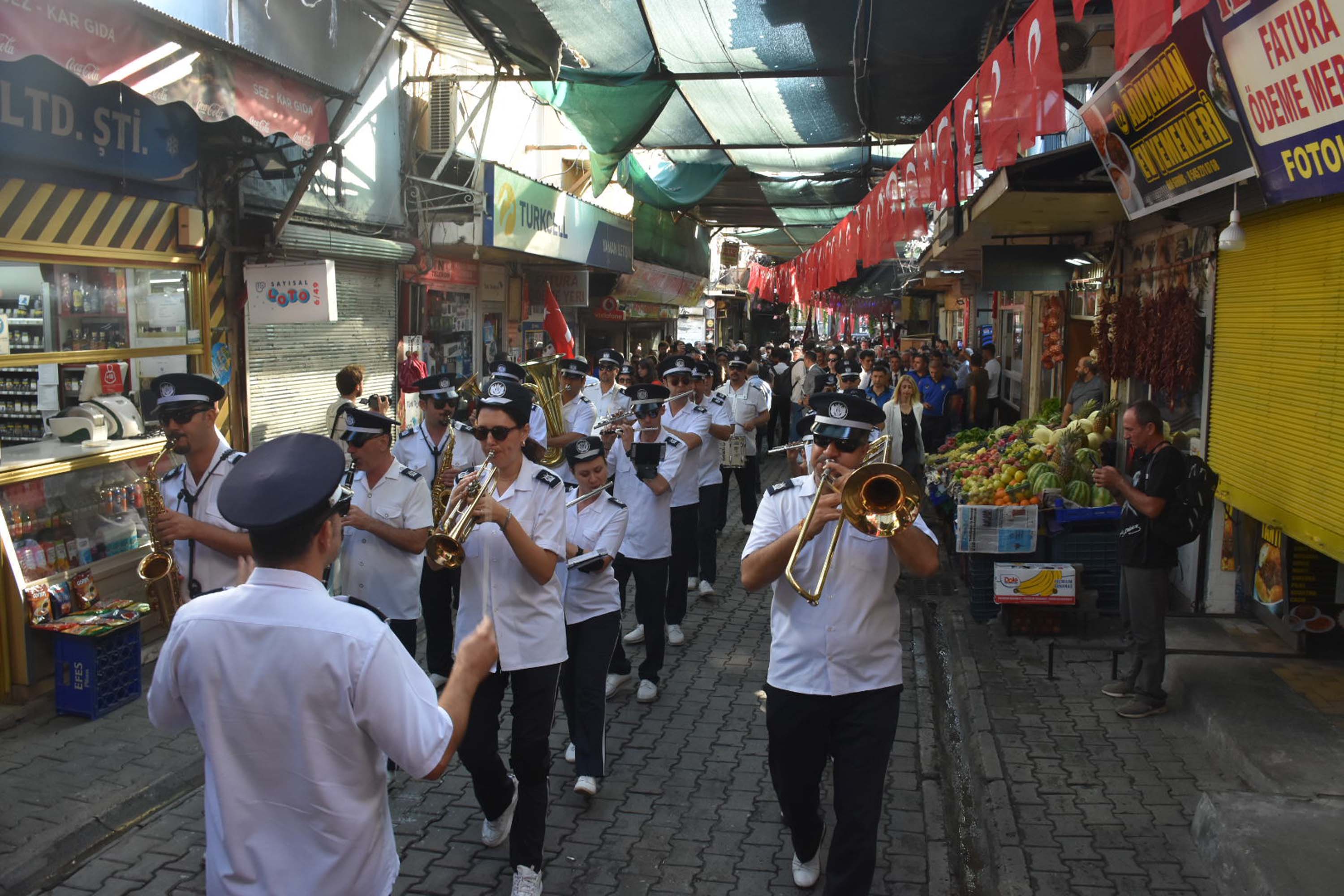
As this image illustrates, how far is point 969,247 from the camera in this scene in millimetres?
13820

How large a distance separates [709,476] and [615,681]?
265cm

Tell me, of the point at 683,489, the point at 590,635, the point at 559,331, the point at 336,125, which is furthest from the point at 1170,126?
the point at 559,331

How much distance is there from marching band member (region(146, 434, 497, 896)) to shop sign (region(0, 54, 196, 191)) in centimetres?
444

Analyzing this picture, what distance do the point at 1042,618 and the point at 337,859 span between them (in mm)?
6673

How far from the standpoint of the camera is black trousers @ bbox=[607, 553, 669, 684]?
6.85 metres

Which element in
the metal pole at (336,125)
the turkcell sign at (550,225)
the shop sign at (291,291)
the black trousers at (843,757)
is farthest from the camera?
the turkcell sign at (550,225)

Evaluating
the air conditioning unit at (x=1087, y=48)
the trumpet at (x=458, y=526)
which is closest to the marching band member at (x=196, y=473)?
the trumpet at (x=458, y=526)

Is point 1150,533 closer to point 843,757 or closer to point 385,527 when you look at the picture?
point 843,757

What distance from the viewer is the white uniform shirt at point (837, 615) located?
3.97 metres

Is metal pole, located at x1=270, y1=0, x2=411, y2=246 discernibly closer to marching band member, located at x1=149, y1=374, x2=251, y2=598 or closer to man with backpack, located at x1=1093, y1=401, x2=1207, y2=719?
marching band member, located at x1=149, y1=374, x2=251, y2=598

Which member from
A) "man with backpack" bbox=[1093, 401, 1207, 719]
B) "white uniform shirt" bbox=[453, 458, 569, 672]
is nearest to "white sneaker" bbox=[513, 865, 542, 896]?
"white uniform shirt" bbox=[453, 458, 569, 672]

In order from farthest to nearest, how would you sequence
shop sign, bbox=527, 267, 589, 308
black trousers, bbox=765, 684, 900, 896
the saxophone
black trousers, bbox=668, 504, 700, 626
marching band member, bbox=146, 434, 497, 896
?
shop sign, bbox=527, 267, 589, 308
black trousers, bbox=668, 504, 700, 626
the saxophone
black trousers, bbox=765, 684, 900, 896
marching band member, bbox=146, 434, 497, 896

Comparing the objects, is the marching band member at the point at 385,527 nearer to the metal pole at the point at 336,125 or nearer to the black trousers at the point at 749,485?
the metal pole at the point at 336,125

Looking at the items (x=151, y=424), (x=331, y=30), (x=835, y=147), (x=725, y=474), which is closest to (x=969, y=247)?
(x=835, y=147)
